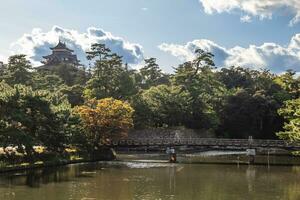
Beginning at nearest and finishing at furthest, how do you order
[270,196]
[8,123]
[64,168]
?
1. [270,196]
2. [8,123]
3. [64,168]

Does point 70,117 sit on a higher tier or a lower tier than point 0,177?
higher

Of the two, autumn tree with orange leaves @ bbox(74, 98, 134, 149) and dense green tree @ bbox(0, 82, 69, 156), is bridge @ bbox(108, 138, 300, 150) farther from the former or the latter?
dense green tree @ bbox(0, 82, 69, 156)

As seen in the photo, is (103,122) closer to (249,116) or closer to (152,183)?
(152,183)

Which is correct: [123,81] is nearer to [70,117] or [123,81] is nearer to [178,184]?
[70,117]

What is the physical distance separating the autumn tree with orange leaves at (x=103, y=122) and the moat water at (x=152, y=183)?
700cm

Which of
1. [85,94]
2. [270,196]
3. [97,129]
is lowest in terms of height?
[270,196]

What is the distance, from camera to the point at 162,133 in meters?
73.1

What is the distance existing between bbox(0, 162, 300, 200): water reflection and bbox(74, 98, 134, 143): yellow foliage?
25.2 ft

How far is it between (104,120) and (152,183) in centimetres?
2078

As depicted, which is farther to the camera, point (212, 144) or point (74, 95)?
point (74, 95)

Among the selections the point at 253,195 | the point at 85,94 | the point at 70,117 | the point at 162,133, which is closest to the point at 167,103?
the point at 162,133

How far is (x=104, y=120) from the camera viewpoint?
179ft

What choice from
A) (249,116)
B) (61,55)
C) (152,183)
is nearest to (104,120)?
(152,183)

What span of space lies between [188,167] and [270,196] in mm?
18614
